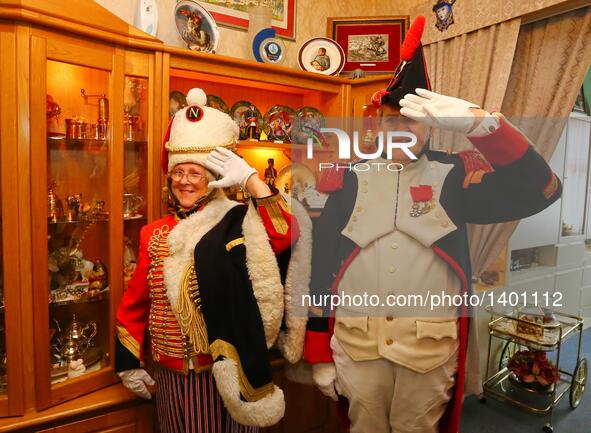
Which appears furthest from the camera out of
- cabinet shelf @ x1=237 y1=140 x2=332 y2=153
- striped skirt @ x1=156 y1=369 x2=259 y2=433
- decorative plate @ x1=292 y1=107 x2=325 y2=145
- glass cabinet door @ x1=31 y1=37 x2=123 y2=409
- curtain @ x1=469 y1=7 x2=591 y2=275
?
decorative plate @ x1=292 y1=107 x2=325 y2=145

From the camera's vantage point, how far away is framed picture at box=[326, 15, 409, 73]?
2162 millimetres

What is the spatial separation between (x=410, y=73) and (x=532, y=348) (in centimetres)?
149

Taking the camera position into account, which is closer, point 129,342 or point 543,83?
point 129,342

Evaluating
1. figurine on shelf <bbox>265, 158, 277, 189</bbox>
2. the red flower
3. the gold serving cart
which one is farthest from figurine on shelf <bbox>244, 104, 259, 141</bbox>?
the gold serving cart

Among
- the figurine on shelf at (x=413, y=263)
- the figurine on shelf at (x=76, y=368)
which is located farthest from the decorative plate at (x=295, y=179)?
the figurine on shelf at (x=76, y=368)

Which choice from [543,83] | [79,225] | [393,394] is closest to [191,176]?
[79,225]

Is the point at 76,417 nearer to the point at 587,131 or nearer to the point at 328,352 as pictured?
the point at 328,352

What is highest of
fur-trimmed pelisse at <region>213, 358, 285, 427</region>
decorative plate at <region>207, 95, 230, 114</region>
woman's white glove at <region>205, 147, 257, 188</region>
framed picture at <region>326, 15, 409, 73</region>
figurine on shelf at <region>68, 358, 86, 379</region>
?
framed picture at <region>326, 15, 409, 73</region>

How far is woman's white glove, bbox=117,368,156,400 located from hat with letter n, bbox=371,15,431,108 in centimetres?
107

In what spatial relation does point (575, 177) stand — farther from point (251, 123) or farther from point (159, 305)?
point (159, 305)

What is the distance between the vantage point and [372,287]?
1149 millimetres

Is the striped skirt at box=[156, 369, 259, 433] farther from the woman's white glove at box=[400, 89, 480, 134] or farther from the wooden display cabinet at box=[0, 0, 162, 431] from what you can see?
the woman's white glove at box=[400, 89, 480, 134]

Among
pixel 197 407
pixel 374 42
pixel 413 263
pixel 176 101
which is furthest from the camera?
pixel 374 42

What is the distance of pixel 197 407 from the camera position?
1.21 metres
